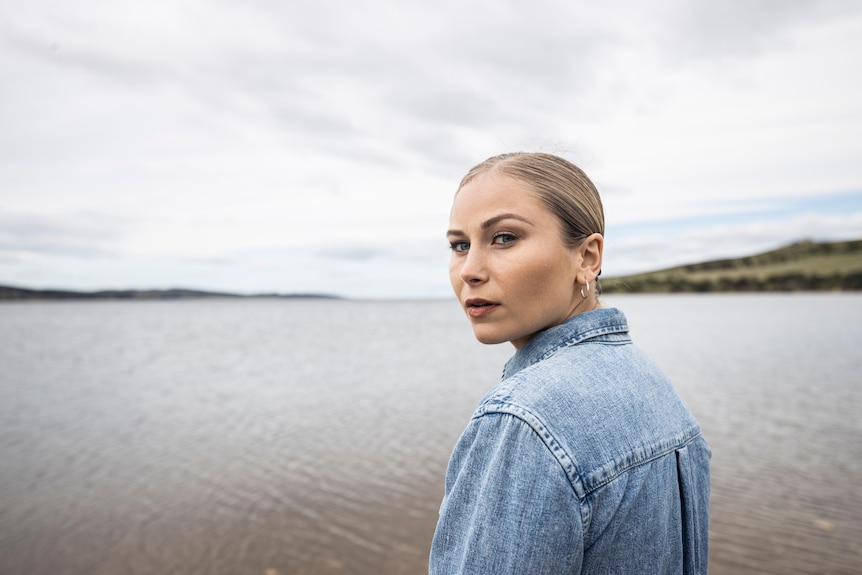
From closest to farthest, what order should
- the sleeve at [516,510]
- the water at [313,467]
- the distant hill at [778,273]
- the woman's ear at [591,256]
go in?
the sleeve at [516,510], the woman's ear at [591,256], the water at [313,467], the distant hill at [778,273]

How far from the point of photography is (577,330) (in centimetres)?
171

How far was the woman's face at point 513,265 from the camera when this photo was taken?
5.70ft

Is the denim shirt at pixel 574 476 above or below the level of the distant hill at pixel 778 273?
below

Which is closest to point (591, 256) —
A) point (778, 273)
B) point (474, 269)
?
point (474, 269)

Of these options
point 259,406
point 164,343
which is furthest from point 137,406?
point 164,343

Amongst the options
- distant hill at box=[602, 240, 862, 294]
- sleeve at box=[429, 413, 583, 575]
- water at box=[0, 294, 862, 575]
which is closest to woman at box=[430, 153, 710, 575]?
sleeve at box=[429, 413, 583, 575]

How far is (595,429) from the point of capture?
1390 mm

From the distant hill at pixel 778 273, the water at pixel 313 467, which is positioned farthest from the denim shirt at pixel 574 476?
the distant hill at pixel 778 273

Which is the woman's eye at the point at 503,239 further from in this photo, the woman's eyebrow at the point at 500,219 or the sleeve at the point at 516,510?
the sleeve at the point at 516,510

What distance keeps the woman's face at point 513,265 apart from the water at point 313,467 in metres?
7.12

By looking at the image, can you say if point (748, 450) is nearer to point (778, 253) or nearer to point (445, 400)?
point (445, 400)

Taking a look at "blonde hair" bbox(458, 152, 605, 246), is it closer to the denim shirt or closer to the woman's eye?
the woman's eye

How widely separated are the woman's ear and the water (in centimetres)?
715

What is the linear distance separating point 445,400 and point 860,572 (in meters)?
12.4
